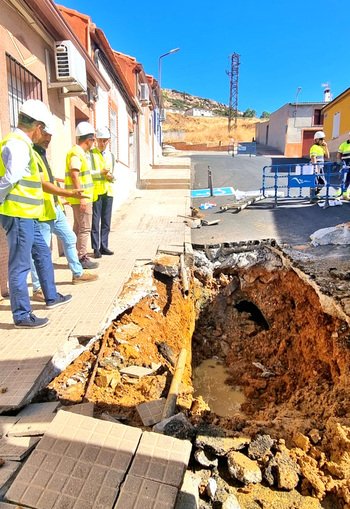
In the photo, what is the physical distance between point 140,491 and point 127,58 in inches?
595

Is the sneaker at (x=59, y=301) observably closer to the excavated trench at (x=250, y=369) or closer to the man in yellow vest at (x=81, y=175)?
the excavated trench at (x=250, y=369)

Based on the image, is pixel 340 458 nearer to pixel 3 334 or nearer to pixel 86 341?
pixel 86 341

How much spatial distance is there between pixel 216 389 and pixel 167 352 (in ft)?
4.16

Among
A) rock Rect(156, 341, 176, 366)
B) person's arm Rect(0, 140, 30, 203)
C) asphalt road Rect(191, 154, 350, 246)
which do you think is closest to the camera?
person's arm Rect(0, 140, 30, 203)

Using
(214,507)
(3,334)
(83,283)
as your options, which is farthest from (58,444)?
(83,283)

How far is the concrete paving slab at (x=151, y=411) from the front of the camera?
2.67 m

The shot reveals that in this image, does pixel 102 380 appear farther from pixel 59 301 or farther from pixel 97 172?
pixel 97 172

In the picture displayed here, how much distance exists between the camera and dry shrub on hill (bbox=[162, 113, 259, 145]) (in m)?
44.1

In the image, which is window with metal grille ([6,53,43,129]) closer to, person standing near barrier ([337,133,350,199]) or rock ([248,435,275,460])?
rock ([248,435,275,460])

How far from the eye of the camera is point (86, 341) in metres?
3.26

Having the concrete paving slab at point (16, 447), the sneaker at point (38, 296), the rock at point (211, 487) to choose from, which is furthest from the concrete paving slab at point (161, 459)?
the sneaker at point (38, 296)

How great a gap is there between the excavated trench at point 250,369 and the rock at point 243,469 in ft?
0.11

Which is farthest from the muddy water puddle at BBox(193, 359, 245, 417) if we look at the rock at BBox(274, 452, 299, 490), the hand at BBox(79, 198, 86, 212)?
the hand at BBox(79, 198, 86, 212)

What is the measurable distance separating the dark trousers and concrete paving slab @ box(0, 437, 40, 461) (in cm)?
374
